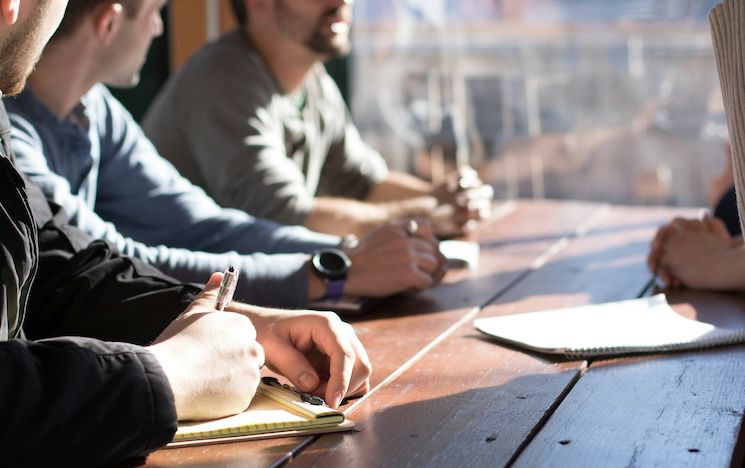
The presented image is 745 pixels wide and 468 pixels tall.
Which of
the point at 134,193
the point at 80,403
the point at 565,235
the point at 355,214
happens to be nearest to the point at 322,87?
the point at 355,214

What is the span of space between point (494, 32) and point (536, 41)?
0.18 metres

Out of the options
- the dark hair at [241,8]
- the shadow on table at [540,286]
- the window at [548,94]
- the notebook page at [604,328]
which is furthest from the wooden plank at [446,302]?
the window at [548,94]

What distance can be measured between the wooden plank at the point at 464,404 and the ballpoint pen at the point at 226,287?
0.17 m

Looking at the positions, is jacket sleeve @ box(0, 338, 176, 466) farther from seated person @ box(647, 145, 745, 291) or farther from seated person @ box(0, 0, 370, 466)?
seated person @ box(647, 145, 745, 291)

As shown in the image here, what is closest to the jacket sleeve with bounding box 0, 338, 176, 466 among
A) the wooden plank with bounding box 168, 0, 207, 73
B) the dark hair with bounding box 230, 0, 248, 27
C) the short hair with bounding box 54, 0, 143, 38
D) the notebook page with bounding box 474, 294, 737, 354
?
the notebook page with bounding box 474, 294, 737, 354

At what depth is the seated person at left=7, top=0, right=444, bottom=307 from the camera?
159 centimetres

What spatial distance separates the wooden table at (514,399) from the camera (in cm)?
91

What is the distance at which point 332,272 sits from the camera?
5.28 feet

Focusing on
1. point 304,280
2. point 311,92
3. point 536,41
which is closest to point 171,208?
point 304,280

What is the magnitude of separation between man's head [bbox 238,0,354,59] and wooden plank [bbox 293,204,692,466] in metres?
1.16

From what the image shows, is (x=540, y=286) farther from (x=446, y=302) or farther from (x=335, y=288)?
(x=335, y=288)

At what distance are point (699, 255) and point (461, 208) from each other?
66cm

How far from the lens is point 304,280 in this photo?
1.60 meters

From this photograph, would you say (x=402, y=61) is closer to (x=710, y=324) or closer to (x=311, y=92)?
(x=311, y=92)
